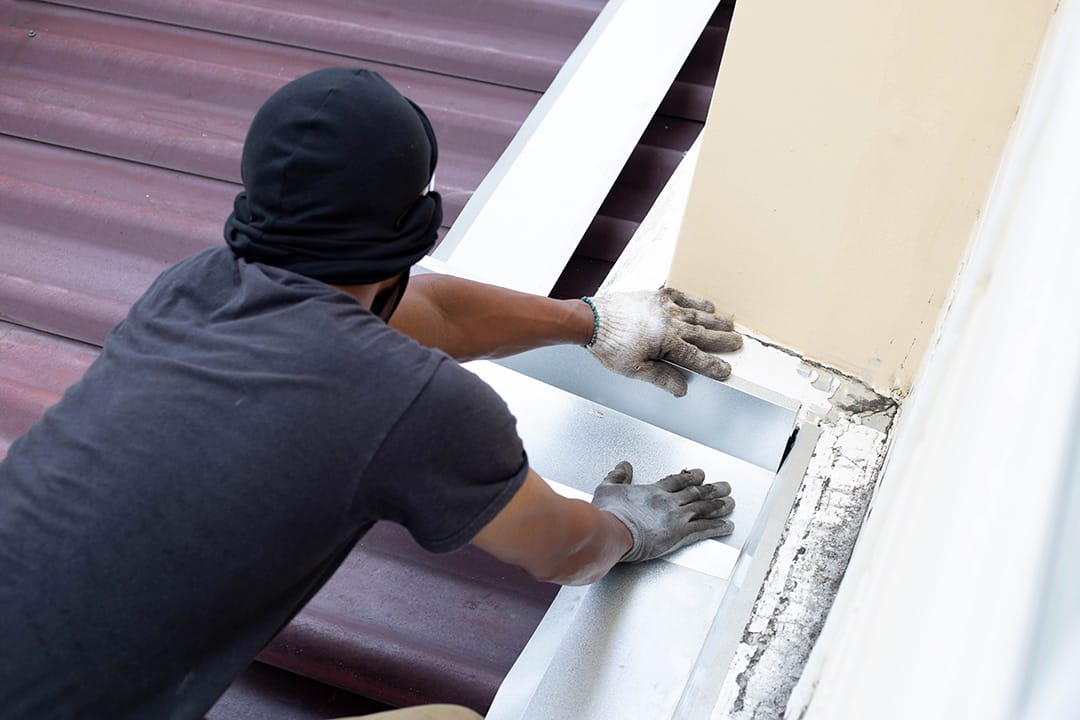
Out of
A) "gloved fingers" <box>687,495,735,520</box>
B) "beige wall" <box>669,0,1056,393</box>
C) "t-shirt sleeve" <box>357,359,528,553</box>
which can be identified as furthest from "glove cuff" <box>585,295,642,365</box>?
"t-shirt sleeve" <box>357,359,528,553</box>

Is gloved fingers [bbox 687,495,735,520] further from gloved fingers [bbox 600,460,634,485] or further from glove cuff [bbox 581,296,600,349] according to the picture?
glove cuff [bbox 581,296,600,349]

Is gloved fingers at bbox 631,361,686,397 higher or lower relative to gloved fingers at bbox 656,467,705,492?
higher

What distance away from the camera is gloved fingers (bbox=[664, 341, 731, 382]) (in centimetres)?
171

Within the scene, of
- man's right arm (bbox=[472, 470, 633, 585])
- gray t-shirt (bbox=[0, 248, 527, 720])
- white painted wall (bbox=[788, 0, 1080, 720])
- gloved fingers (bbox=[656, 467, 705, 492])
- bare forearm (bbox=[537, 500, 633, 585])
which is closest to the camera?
white painted wall (bbox=[788, 0, 1080, 720])

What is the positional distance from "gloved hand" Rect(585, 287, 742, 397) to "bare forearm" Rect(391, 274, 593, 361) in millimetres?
51

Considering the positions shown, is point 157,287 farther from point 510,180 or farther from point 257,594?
point 510,180

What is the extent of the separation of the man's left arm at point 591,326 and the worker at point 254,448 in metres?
0.41

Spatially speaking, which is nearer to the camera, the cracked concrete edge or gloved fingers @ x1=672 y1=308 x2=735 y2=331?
the cracked concrete edge

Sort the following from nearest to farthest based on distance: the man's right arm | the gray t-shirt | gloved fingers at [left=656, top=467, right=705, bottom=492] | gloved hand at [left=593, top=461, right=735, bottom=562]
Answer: the gray t-shirt < the man's right arm < gloved hand at [left=593, top=461, right=735, bottom=562] < gloved fingers at [left=656, top=467, right=705, bottom=492]

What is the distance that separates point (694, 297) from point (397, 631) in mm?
808

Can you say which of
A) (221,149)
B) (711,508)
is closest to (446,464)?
(711,508)

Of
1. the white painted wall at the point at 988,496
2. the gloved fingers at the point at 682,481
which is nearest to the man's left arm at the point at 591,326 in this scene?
the gloved fingers at the point at 682,481

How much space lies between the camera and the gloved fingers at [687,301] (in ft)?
5.84

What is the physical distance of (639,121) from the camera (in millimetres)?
2340
